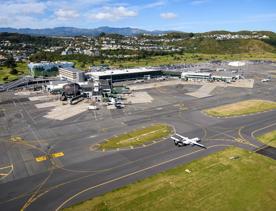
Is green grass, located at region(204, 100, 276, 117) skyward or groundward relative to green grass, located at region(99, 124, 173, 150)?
skyward

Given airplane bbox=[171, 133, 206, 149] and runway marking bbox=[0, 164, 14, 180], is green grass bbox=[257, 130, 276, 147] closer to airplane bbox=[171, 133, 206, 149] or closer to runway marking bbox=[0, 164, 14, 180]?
airplane bbox=[171, 133, 206, 149]

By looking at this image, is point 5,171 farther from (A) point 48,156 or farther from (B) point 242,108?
(B) point 242,108

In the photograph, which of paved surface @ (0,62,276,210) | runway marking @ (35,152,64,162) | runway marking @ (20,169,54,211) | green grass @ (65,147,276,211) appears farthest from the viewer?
runway marking @ (35,152,64,162)

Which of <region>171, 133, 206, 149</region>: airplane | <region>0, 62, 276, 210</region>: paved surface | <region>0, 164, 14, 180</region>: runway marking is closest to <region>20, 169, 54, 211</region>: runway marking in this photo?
<region>0, 62, 276, 210</region>: paved surface

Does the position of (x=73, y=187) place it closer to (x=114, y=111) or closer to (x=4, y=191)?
(x=4, y=191)

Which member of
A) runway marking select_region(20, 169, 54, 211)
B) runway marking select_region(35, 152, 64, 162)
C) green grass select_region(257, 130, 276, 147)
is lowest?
runway marking select_region(35, 152, 64, 162)

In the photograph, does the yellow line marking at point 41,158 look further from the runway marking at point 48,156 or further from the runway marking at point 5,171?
the runway marking at point 5,171
